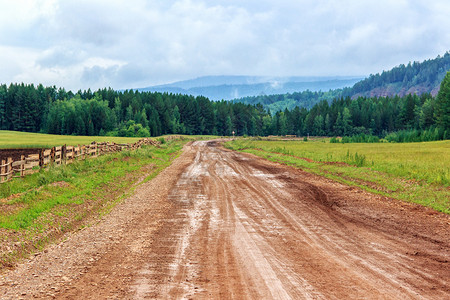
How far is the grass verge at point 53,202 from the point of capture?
29.6 ft

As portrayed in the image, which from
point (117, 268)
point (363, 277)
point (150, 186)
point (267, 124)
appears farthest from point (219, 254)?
point (267, 124)

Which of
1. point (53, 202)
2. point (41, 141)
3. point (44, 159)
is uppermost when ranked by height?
point (41, 141)

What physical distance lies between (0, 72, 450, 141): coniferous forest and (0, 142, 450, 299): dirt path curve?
7892cm

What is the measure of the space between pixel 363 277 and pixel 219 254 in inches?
120

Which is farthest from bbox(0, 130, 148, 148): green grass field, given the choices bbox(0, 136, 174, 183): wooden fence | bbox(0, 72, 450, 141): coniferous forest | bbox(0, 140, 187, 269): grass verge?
bbox(0, 72, 450, 141): coniferous forest

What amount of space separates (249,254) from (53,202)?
29.1 feet

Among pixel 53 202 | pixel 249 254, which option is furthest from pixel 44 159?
pixel 249 254

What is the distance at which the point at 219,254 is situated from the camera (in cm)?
761

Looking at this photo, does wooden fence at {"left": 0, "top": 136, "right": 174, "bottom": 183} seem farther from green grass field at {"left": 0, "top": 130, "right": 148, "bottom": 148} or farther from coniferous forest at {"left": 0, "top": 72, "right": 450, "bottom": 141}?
coniferous forest at {"left": 0, "top": 72, "right": 450, "bottom": 141}

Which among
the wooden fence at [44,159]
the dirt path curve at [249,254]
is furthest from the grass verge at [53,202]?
the dirt path curve at [249,254]

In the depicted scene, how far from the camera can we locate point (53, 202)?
12.8 metres

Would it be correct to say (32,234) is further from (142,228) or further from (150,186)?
(150,186)

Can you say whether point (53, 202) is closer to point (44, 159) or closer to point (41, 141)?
point (44, 159)

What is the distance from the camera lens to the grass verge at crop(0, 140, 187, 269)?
29.6 ft
